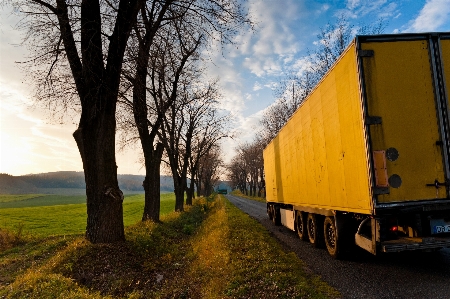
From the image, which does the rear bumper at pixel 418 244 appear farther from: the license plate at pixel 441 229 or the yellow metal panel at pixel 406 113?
the yellow metal panel at pixel 406 113

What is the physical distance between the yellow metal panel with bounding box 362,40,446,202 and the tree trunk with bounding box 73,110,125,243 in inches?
251

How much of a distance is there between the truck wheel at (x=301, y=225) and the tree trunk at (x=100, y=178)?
5.52 metres

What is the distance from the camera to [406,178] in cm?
517

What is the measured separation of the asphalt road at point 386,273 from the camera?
16.2 ft

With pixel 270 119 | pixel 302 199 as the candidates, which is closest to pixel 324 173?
pixel 302 199

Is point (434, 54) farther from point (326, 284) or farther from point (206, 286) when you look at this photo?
point (206, 286)

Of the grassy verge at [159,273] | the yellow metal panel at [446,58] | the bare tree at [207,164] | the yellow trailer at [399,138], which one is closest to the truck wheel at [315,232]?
the grassy verge at [159,273]

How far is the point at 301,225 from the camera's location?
10.4 meters

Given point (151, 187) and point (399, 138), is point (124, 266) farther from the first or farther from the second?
point (151, 187)

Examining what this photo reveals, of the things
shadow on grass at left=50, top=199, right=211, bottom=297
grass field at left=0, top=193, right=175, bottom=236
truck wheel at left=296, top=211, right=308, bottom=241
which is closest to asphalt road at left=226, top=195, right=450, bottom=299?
truck wheel at left=296, top=211, right=308, bottom=241

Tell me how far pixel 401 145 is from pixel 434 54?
1681mm

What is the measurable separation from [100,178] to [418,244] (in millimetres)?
7139

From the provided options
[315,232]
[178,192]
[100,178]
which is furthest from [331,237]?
[178,192]

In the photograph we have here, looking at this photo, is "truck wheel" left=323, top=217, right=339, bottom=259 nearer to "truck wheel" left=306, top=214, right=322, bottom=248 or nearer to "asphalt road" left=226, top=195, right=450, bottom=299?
"asphalt road" left=226, top=195, right=450, bottom=299
